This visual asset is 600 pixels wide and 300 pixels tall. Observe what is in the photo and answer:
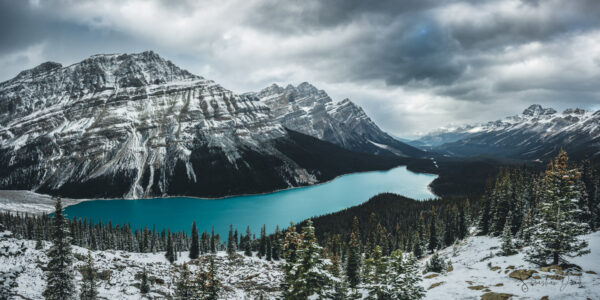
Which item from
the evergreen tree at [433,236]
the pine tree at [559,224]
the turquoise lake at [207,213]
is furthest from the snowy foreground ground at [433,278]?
the turquoise lake at [207,213]

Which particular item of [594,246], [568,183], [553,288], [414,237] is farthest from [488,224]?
[553,288]

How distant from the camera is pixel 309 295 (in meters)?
17.5

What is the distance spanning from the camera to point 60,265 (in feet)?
70.2

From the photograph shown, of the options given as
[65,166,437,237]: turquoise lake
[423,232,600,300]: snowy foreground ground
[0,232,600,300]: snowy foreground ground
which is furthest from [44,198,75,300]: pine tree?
[65,166,437,237]: turquoise lake

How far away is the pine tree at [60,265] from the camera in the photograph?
825 inches

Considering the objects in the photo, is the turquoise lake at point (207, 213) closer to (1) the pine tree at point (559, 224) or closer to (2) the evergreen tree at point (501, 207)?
(2) the evergreen tree at point (501, 207)

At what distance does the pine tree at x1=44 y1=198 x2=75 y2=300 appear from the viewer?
20.9 meters

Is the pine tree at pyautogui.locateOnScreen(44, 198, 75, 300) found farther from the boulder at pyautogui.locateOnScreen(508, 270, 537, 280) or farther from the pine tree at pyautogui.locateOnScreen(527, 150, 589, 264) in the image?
the pine tree at pyautogui.locateOnScreen(527, 150, 589, 264)

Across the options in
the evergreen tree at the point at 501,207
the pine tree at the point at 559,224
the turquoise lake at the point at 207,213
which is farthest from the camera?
the turquoise lake at the point at 207,213

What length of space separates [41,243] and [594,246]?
74094 millimetres

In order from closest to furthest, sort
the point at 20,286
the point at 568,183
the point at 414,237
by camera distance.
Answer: the point at 568,183
the point at 20,286
the point at 414,237

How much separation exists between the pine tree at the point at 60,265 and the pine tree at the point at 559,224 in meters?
38.8

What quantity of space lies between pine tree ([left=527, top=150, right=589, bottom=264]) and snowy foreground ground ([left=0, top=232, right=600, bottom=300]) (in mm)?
1287

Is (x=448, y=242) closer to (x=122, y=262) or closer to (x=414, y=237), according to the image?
(x=414, y=237)
